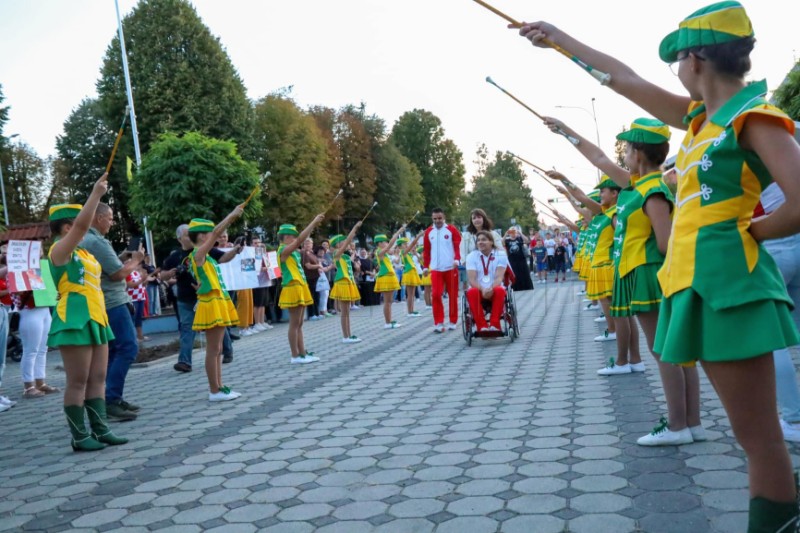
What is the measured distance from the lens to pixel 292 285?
408 inches

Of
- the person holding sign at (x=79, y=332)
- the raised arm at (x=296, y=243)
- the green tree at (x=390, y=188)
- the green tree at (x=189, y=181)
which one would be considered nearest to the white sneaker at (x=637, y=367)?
the raised arm at (x=296, y=243)

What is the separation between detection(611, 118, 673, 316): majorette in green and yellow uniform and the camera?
441 centimetres

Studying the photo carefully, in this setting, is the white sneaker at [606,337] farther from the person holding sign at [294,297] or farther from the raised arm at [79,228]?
the raised arm at [79,228]

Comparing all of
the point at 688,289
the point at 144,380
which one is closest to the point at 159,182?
the point at 144,380

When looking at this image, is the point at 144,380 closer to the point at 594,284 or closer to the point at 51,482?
the point at 51,482

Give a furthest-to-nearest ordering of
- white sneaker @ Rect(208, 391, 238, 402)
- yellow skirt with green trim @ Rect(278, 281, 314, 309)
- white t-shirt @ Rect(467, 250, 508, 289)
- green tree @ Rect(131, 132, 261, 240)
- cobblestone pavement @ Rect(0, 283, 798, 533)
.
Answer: green tree @ Rect(131, 132, 261, 240) < white t-shirt @ Rect(467, 250, 508, 289) < yellow skirt with green trim @ Rect(278, 281, 314, 309) < white sneaker @ Rect(208, 391, 238, 402) < cobblestone pavement @ Rect(0, 283, 798, 533)

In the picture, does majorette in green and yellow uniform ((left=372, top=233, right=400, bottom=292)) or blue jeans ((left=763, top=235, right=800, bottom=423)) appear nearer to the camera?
blue jeans ((left=763, top=235, right=800, bottom=423))

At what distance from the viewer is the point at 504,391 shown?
23.2ft

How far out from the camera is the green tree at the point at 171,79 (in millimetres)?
38844

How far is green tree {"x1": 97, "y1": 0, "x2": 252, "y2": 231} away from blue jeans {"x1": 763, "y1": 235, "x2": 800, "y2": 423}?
36.9 m

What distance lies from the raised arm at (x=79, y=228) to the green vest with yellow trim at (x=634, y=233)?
3597 mm

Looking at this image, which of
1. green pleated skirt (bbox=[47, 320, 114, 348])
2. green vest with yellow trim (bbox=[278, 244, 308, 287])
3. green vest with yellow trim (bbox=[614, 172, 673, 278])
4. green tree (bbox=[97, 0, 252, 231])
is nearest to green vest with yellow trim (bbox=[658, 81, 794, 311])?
green vest with yellow trim (bbox=[614, 172, 673, 278])

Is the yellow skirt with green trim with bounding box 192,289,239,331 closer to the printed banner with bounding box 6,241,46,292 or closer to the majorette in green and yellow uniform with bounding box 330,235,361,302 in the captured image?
the printed banner with bounding box 6,241,46,292

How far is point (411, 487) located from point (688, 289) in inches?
90.4
